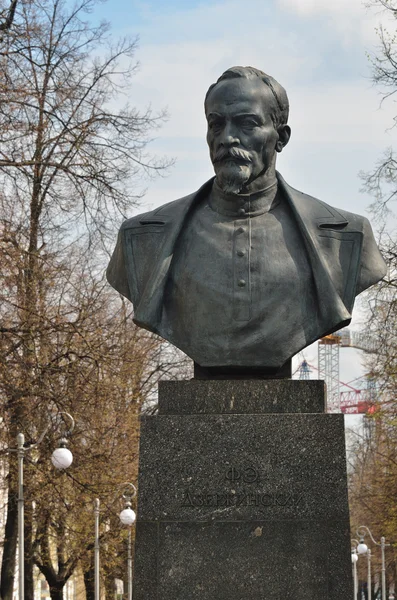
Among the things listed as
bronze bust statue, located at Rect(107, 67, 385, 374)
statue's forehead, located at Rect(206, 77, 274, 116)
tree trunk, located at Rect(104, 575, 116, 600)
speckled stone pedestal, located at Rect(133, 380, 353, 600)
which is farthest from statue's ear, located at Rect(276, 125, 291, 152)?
tree trunk, located at Rect(104, 575, 116, 600)

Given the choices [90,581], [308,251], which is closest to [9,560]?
[90,581]

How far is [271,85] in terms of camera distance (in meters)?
9.00

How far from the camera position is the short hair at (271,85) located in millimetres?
9000

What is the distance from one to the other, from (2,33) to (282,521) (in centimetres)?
1440

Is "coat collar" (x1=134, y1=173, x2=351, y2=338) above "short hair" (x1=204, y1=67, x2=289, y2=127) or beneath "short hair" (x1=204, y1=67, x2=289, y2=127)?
beneath

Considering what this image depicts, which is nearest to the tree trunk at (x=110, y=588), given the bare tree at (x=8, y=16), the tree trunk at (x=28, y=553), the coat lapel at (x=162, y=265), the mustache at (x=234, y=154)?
the tree trunk at (x=28, y=553)

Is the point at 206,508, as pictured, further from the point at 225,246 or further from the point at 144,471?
the point at 225,246

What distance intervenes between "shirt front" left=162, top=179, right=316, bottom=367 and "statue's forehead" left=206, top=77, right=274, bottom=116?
0.59 m

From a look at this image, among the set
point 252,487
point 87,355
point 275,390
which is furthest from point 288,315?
point 87,355

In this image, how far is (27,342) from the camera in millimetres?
23484

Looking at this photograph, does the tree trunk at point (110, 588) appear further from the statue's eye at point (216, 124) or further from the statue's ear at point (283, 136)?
the statue's eye at point (216, 124)

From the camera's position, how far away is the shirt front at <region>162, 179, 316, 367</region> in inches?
349

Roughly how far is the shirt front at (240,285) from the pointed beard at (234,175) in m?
0.29

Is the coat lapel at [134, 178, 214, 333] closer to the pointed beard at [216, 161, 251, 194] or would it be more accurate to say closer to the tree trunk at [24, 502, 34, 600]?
the pointed beard at [216, 161, 251, 194]
